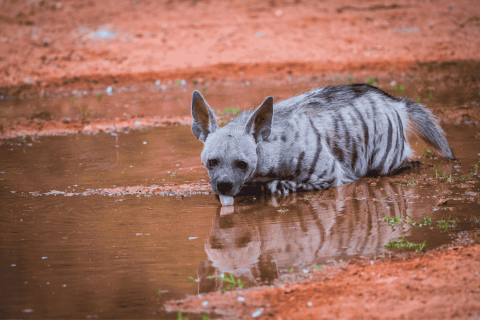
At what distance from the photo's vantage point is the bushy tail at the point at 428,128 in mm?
6488

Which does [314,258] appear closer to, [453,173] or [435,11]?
[453,173]

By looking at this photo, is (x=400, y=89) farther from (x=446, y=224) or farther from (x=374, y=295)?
(x=374, y=295)

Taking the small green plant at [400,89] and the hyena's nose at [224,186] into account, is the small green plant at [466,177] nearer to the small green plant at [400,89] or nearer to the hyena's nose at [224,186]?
Result: the hyena's nose at [224,186]

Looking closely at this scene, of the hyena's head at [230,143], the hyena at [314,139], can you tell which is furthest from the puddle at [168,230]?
the hyena's head at [230,143]

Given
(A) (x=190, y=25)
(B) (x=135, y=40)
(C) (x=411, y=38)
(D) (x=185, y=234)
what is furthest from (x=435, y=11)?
(D) (x=185, y=234)

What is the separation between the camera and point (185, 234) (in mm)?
4676

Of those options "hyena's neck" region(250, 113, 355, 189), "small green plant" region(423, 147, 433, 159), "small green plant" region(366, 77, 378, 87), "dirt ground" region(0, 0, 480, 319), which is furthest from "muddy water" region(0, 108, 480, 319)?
"small green plant" region(366, 77, 378, 87)

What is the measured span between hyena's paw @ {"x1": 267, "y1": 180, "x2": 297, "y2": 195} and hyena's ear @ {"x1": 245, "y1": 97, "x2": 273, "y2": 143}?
505mm

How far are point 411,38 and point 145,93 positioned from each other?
26.6 feet

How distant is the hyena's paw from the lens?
222 inches

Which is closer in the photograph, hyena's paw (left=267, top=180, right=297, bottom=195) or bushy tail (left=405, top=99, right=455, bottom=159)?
hyena's paw (left=267, top=180, right=297, bottom=195)

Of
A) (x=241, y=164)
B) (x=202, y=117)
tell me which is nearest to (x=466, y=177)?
(x=241, y=164)

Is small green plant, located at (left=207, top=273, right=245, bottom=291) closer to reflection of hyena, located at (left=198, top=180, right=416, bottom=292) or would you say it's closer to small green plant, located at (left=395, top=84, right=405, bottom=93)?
reflection of hyena, located at (left=198, top=180, right=416, bottom=292)

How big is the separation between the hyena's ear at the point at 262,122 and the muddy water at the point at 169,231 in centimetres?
68
